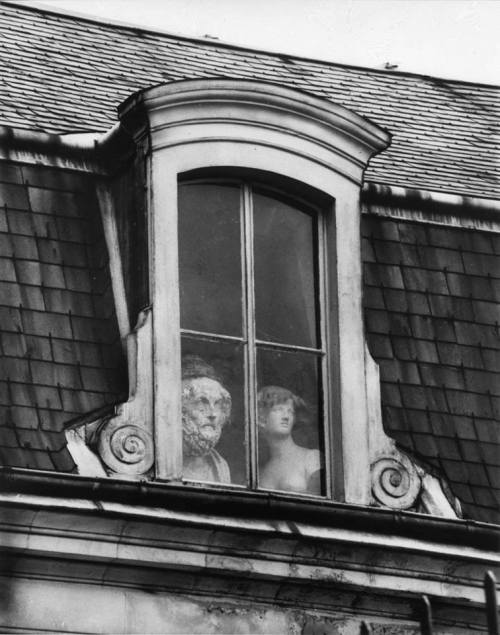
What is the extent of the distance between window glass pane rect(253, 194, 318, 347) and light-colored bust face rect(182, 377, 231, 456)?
49 centimetres

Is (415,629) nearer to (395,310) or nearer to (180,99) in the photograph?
(395,310)

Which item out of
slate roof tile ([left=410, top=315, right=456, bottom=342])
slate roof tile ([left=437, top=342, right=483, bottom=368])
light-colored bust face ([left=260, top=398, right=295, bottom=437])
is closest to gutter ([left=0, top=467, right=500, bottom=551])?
light-colored bust face ([left=260, top=398, right=295, bottom=437])

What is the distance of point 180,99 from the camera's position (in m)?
13.3

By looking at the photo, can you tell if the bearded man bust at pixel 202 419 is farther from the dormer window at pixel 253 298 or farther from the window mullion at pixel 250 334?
the window mullion at pixel 250 334

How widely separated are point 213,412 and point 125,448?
0.67m

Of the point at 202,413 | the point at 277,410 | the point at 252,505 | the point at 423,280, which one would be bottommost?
the point at 252,505

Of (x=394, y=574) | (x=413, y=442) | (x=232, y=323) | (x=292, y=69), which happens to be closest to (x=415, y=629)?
(x=394, y=574)

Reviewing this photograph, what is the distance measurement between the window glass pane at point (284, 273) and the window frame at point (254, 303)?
4cm

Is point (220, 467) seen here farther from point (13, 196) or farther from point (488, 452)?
point (13, 196)

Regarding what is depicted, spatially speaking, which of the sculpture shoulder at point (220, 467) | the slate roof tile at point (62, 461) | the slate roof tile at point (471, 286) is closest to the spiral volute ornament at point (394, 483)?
the sculpture shoulder at point (220, 467)

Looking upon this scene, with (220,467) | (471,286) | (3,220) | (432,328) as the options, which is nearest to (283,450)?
(220,467)

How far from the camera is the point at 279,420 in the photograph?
13211mm

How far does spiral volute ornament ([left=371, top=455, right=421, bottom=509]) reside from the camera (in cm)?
1304

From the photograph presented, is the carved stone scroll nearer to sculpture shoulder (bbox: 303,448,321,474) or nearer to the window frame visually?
the window frame
